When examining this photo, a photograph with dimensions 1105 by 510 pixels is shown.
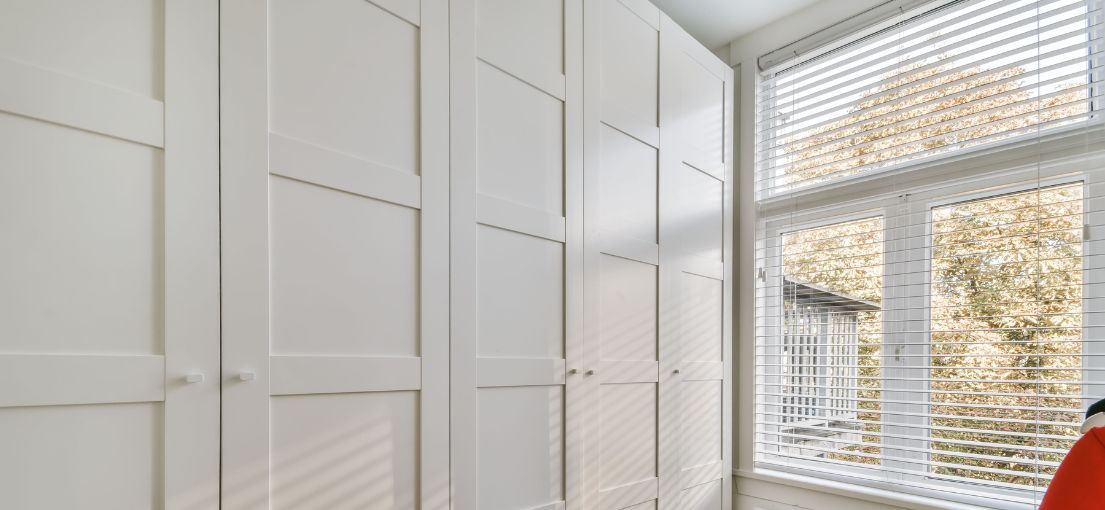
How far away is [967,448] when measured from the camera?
74.0 inches

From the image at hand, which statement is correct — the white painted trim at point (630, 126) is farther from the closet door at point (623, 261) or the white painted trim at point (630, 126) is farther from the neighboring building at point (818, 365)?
the neighboring building at point (818, 365)

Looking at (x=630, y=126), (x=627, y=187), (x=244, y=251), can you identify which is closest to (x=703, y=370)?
(x=627, y=187)

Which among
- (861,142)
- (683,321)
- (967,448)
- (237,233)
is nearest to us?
(237,233)

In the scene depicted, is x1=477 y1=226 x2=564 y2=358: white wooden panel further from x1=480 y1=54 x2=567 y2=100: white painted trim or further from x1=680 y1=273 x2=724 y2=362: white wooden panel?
x1=680 y1=273 x2=724 y2=362: white wooden panel

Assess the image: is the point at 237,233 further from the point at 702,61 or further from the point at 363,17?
the point at 702,61

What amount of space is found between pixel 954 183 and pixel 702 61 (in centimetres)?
86

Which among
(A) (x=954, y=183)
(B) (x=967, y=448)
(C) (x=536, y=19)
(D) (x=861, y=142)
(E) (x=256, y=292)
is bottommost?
(B) (x=967, y=448)

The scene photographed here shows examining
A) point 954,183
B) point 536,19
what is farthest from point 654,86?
point 954,183

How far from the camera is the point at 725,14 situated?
2357 mm

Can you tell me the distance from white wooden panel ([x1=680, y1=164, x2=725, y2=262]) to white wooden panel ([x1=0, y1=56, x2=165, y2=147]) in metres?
1.49

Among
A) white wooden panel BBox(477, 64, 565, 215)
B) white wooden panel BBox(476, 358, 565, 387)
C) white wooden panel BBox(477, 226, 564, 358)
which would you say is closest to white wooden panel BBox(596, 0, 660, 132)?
white wooden panel BBox(477, 64, 565, 215)

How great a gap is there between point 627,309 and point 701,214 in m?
0.52

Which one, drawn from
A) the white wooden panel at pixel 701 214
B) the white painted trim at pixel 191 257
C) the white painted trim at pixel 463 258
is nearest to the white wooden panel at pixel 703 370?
the white wooden panel at pixel 701 214

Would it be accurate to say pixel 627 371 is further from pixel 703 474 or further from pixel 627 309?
pixel 703 474
